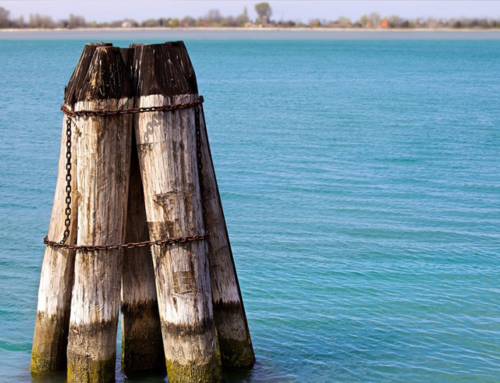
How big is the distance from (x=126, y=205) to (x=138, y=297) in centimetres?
100

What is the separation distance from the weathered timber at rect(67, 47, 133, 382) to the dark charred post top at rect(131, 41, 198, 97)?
0.14 metres

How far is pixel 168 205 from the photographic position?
6.61m

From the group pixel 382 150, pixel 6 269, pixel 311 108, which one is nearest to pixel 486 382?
pixel 6 269

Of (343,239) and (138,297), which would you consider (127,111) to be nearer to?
(138,297)

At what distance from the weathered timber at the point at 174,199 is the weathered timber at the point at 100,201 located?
183 millimetres

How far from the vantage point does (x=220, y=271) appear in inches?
Answer: 286

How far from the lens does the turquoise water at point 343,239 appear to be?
29.4ft

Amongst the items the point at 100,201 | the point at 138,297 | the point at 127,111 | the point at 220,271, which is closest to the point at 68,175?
the point at 100,201

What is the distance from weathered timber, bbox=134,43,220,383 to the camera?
658 cm

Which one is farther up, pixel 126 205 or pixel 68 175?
pixel 68 175

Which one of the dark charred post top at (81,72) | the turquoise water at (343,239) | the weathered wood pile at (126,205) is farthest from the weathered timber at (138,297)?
the dark charred post top at (81,72)

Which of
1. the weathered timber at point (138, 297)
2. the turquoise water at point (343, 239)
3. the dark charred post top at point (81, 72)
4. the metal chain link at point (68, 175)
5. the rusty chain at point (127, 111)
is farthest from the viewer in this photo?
the turquoise water at point (343, 239)

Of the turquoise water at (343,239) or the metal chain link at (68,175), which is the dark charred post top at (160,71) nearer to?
the metal chain link at (68,175)

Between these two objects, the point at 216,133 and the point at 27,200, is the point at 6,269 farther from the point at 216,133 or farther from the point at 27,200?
the point at 216,133
